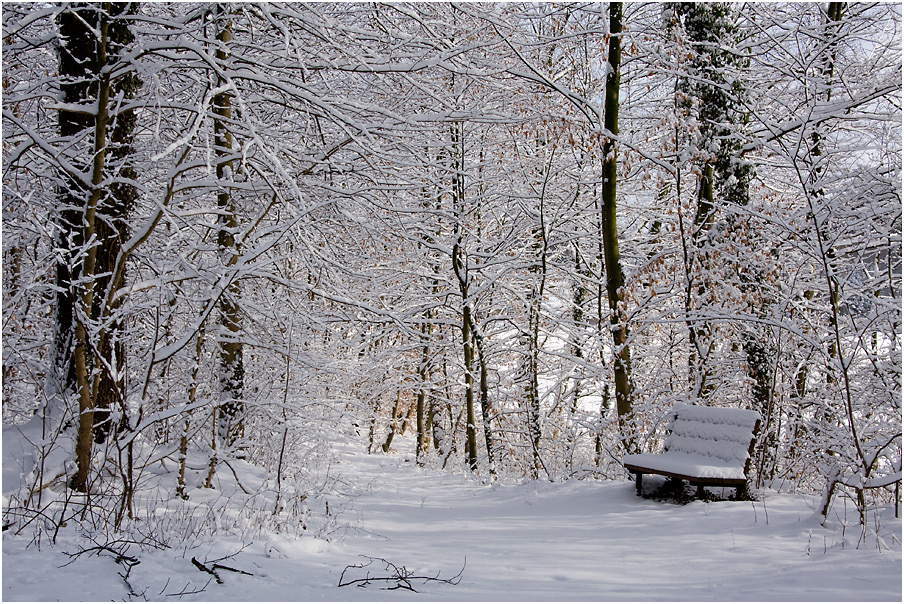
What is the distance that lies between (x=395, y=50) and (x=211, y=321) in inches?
169

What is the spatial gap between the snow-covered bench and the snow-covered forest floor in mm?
281

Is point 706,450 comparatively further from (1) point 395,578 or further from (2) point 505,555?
(1) point 395,578

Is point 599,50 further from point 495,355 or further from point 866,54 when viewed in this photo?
point 495,355

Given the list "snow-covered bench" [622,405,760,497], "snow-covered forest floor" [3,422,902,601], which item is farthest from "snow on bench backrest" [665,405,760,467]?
"snow-covered forest floor" [3,422,902,601]

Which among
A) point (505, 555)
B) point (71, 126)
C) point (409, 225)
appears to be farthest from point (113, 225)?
point (409, 225)

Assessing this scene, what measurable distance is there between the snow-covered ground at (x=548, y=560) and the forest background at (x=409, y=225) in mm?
610

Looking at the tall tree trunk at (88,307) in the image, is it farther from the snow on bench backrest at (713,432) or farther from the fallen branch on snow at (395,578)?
the snow on bench backrest at (713,432)

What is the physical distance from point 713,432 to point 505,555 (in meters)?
2.78

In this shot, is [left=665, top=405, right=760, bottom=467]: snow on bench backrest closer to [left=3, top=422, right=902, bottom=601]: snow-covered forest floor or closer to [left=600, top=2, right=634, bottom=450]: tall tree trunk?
[left=3, top=422, right=902, bottom=601]: snow-covered forest floor

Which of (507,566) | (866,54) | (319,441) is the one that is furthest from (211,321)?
(866,54)

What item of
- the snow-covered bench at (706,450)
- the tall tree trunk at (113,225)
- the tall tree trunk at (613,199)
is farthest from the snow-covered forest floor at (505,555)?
the tall tree trunk at (613,199)

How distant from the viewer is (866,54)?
426 inches

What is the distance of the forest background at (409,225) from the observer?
5461mm

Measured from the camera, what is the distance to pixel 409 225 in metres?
11.7
